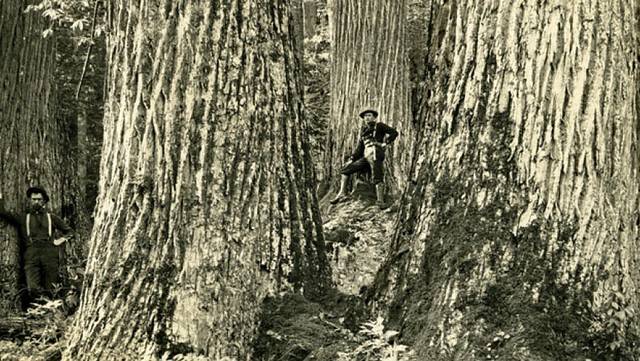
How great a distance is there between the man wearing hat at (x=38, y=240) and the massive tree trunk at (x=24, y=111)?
210 mm

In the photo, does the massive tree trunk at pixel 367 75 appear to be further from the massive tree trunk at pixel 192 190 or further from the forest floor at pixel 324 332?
the forest floor at pixel 324 332

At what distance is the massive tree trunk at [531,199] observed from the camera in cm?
442

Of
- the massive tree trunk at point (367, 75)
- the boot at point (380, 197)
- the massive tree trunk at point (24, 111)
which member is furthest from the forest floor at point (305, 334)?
the massive tree trunk at point (367, 75)

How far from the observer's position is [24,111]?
36.4 feet

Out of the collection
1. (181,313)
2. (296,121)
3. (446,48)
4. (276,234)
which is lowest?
(181,313)

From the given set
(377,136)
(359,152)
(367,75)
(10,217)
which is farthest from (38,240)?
(367,75)

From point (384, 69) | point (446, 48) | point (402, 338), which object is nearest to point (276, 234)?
point (402, 338)

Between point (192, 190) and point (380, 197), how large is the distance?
5005mm

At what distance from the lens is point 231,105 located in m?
5.24

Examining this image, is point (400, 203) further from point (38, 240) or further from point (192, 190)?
point (38, 240)

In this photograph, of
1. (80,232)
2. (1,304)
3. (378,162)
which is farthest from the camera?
(80,232)

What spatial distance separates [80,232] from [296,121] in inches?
298

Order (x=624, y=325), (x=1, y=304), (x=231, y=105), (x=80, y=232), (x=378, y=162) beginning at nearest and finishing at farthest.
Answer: (x=624, y=325) → (x=231, y=105) → (x=1, y=304) → (x=378, y=162) → (x=80, y=232)

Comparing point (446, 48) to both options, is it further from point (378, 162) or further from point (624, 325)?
point (378, 162)
